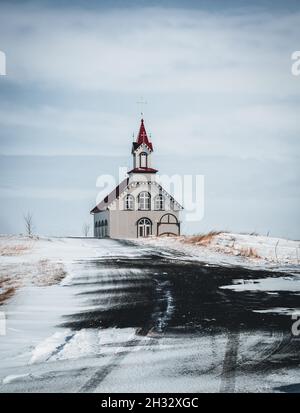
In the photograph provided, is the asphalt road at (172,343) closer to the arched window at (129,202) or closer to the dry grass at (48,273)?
the dry grass at (48,273)

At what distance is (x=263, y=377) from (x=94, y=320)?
395 cm

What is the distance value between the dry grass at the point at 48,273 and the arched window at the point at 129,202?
36660mm

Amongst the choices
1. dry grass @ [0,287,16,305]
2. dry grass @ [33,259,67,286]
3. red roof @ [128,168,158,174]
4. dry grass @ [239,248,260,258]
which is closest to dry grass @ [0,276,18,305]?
dry grass @ [0,287,16,305]

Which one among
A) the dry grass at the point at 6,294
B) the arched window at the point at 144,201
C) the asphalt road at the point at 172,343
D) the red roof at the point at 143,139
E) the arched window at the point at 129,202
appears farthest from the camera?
the red roof at the point at 143,139

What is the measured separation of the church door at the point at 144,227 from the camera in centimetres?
5625

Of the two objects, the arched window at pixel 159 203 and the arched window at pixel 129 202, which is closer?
the arched window at pixel 129 202

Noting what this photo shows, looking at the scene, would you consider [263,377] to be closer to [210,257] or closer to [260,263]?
[260,263]

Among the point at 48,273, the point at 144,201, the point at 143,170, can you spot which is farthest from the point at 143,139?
the point at 48,273

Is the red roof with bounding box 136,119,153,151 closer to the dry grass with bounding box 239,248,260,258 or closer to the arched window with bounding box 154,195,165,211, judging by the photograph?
the arched window with bounding box 154,195,165,211

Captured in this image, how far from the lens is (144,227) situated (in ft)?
185

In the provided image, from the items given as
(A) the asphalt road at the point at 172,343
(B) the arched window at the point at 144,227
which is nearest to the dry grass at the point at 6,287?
(A) the asphalt road at the point at 172,343

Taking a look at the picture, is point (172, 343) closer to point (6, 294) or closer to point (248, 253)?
point (6, 294)

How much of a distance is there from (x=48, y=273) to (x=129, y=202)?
4047cm

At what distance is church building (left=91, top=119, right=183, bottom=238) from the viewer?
182 ft
